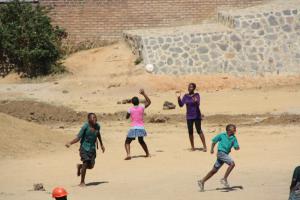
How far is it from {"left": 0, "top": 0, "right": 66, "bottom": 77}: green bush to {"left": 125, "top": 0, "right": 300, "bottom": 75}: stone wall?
269 centimetres

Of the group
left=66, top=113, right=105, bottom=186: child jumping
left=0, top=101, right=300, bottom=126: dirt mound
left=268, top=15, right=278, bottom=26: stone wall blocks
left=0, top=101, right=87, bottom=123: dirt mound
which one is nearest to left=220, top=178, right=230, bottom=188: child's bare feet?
left=66, top=113, right=105, bottom=186: child jumping

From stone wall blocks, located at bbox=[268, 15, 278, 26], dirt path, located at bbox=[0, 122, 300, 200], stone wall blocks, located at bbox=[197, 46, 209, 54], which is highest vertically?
stone wall blocks, located at bbox=[268, 15, 278, 26]

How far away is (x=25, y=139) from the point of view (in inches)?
789

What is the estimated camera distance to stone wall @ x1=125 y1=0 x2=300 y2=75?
30.1 metres

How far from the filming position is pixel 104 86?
29.1m

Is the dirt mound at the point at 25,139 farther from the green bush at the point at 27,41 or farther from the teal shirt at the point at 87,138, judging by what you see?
the green bush at the point at 27,41

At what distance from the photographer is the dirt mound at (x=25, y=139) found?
19.5 meters

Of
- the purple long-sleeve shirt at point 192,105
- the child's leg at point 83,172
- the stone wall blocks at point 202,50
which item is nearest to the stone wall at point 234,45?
the stone wall blocks at point 202,50

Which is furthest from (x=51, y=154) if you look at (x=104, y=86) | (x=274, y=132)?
(x=104, y=86)

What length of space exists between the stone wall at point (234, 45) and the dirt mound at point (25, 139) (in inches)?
374

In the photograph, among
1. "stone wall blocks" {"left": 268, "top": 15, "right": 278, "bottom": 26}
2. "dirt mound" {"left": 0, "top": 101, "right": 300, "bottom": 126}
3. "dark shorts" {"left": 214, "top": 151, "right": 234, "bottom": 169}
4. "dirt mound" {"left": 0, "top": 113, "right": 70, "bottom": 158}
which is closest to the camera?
"dark shorts" {"left": 214, "top": 151, "right": 234, "bottom": 169}

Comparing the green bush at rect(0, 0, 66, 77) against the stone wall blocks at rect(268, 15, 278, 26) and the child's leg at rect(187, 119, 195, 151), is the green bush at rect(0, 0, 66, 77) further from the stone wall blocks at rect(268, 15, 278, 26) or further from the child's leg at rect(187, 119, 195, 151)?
the child's leg at rect(187, 119, 195, 151)

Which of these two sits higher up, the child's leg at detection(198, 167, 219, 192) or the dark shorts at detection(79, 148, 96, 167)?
the dark shorts at detection(79, 148, 96, 167)

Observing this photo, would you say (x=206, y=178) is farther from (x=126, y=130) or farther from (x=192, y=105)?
(x=126, y=130)
